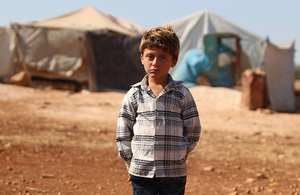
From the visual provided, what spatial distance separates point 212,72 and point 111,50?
3.74 meters

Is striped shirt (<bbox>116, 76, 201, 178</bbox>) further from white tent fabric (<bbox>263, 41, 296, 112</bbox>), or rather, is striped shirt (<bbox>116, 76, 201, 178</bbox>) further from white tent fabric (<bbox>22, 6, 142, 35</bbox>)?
white tent fabric (<bbox>22, 6, 142, 35</bbox>)

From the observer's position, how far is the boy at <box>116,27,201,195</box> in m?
1.50

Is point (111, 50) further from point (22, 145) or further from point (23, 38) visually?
point (22, 145)

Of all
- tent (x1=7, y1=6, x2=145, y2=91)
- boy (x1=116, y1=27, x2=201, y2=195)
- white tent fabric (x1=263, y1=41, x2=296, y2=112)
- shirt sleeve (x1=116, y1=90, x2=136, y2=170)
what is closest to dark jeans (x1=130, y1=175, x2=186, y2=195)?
boy (x1=116, y1=27, x2=201, y2=195)

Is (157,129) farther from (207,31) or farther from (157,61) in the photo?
(207,31)

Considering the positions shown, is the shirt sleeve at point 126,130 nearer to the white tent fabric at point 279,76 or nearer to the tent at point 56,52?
the white tent fabric at point 279,76

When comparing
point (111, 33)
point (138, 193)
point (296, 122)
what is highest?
point (111, 33)

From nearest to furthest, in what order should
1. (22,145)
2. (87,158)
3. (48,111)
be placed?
(87,158), (22,145), (48,111)

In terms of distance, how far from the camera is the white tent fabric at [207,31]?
1273 cm

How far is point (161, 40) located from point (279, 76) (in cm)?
752

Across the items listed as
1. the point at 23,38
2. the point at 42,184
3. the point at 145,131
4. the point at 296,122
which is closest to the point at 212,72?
the point at 296,122

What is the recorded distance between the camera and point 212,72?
11.6 m

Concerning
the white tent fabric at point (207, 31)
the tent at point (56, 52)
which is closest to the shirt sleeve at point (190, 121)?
the tent at point (56, 52)

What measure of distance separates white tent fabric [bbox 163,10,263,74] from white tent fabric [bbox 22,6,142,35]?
7.72 feet
